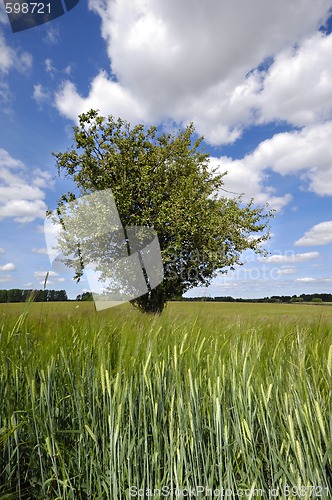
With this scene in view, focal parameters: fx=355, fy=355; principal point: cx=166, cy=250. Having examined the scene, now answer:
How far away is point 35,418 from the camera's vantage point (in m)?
1.96

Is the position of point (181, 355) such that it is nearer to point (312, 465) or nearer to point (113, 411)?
point (113, 411)

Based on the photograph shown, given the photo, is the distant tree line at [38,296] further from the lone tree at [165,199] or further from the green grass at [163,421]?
the lone tree at [165,199]

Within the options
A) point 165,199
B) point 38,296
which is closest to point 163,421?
point 38,296

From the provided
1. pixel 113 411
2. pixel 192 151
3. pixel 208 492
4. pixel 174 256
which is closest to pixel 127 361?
pixel 113 411

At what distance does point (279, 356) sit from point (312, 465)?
23.6 inches

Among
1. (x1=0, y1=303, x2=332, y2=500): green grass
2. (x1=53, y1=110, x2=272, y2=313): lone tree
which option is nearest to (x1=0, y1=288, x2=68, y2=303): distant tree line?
(x1=0, y1=303, x2=332, y2=500): green grass

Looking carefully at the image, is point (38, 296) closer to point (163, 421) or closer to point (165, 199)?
point (163, 421)

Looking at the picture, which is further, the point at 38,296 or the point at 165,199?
the point at 165,199

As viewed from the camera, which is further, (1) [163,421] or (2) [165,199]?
(2) [165,199]

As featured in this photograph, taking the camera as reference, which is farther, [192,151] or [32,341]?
[192,151]

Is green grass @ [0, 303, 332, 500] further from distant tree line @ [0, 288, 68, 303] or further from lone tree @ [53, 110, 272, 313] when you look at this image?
lone tree @ [53, 110, 272, 313]

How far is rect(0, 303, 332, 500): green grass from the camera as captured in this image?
5.73 ft

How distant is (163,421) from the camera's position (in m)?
1.92

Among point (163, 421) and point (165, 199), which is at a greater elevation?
point (165, 199)
